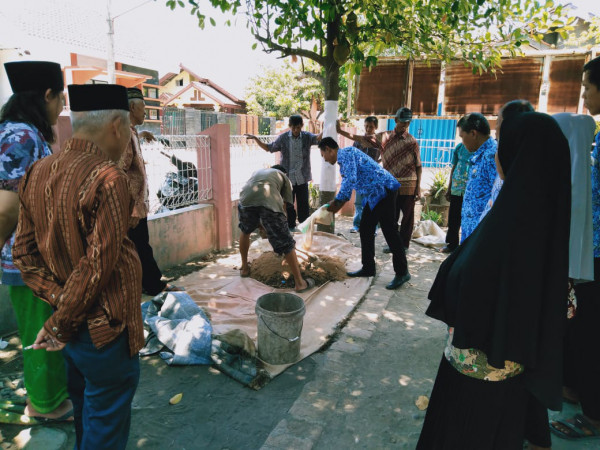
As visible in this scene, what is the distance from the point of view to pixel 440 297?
1961mm

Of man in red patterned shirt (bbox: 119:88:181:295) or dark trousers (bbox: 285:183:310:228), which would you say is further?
dark trousers (bbox: 285:183:310:228)

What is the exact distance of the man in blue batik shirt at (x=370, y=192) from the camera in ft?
15.6

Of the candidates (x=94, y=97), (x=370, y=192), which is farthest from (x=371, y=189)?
(x=94, y=97)

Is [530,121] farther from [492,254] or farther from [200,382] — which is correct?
[200,382]

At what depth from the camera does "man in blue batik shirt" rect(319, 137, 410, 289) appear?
15.6 feet

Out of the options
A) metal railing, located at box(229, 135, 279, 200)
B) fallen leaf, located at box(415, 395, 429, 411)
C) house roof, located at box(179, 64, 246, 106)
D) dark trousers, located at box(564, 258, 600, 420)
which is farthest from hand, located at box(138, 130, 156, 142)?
house roof, located at box(179, 64, 246, 106)

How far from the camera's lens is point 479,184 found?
12.8 ft

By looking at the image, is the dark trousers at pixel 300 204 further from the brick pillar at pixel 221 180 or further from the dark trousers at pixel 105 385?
the dark trousers at pixel 105 385

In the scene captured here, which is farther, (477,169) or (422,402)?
(477,169)

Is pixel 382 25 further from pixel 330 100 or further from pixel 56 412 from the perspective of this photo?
pixel 56 412

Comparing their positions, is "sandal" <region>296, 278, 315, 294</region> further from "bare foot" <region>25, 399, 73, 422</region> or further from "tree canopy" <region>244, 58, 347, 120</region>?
"tree canopy" <region>244, 58, 347, 120</region>

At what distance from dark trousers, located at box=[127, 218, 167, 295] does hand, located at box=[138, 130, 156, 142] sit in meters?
1.10

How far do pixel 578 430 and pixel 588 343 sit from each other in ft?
1.77

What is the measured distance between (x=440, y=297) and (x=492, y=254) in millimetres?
406
